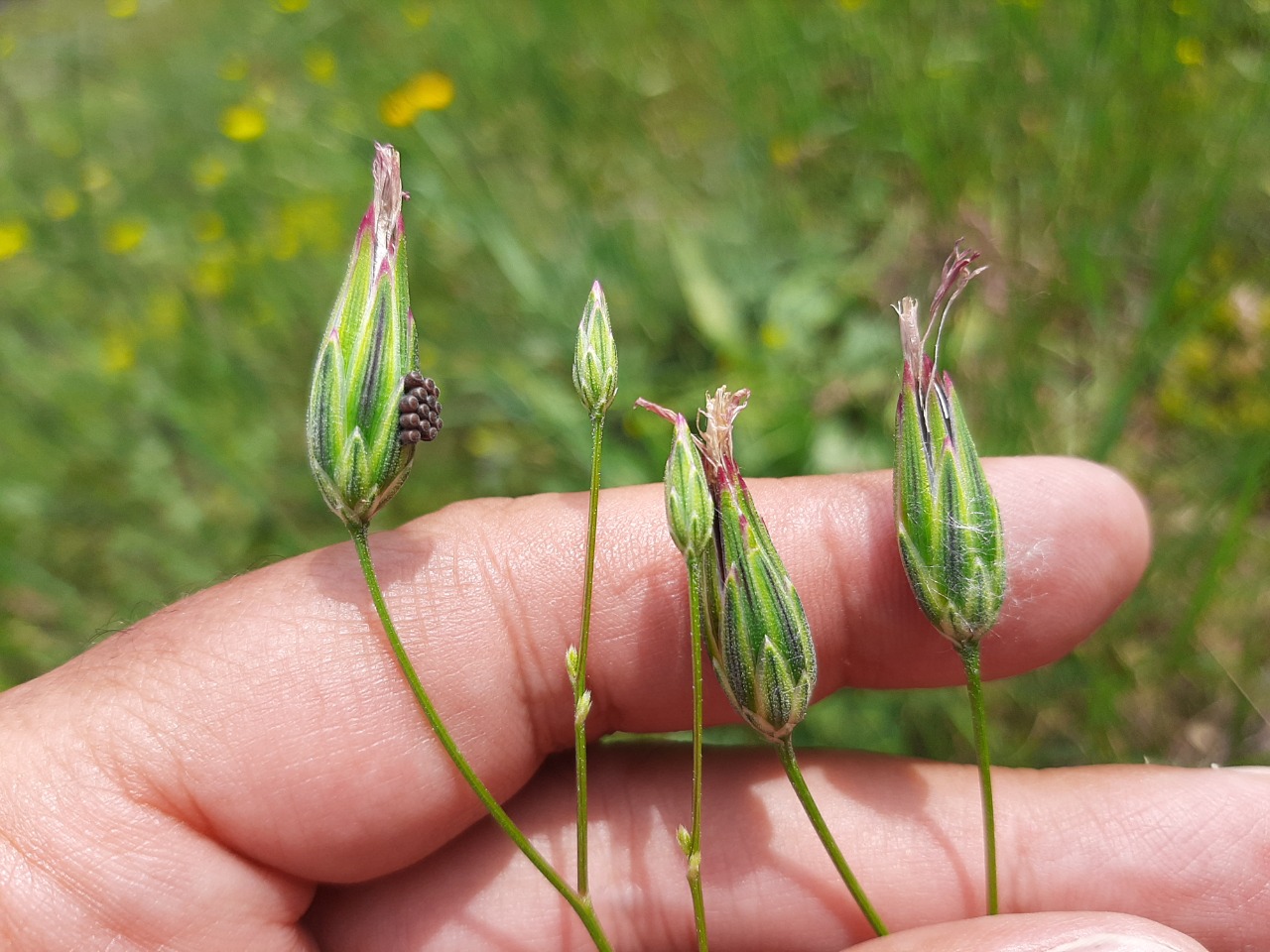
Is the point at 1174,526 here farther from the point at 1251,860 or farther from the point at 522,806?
the point at 522,806

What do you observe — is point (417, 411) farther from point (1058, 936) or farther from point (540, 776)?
point (1058, 936)

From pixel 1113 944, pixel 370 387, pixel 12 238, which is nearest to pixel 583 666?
pixel 370 387

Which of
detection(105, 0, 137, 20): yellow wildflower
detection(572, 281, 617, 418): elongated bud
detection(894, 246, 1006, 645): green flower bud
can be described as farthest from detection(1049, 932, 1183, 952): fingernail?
detection(105, 0, 137, 20): yellow wildflower

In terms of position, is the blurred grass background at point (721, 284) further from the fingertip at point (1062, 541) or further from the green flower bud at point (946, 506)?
the green flower bud at point (946, 506)

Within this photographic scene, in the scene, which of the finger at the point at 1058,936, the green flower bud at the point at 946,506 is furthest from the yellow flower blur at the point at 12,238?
the finger at the point at 1058,936

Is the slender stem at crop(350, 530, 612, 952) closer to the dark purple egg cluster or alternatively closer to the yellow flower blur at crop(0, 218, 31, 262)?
the dark purple egg cluster

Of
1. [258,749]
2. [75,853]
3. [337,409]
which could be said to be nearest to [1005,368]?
[337,409]
